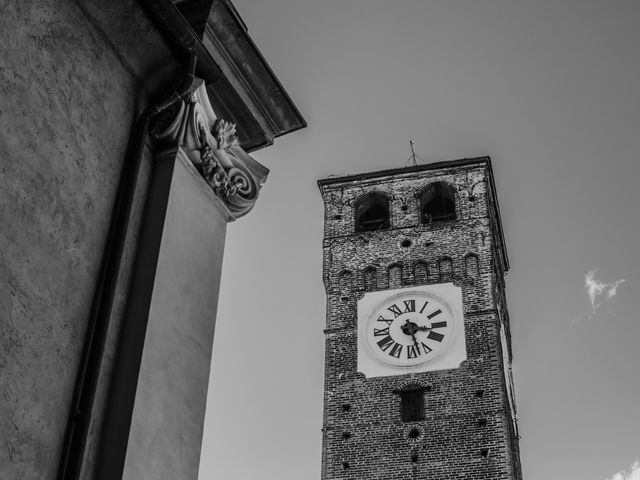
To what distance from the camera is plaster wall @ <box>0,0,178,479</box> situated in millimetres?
2703

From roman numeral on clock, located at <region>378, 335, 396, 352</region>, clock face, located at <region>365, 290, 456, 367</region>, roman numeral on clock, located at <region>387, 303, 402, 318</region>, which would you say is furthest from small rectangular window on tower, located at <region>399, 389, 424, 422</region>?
roman numeral on clock, located at <region>387, 303, 402, 318</region>

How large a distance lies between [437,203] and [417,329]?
13.2ft

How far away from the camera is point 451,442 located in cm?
2009

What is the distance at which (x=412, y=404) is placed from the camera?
68.5 ft

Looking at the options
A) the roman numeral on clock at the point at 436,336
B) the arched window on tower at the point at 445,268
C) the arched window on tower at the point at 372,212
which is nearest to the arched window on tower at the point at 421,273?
the arched window on tower at the point at 445,268

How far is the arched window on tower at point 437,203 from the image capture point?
2433cm

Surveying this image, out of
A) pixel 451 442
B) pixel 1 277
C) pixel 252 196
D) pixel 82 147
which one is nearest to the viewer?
pixel 1 277

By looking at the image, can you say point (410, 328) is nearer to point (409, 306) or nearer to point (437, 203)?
point (409, 306)

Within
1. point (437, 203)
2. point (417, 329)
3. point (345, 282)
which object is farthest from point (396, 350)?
point (437, 203)

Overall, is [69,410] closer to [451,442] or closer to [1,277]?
[1,277]

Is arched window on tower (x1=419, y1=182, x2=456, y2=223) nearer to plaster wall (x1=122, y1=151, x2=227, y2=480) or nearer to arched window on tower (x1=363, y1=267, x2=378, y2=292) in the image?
arched window on tower (x1=363, y1=267, x2=378, y2=292)

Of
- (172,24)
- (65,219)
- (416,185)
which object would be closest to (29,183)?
(65,219)

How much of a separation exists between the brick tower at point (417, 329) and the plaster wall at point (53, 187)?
17213mm

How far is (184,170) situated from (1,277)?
108 centimetres
